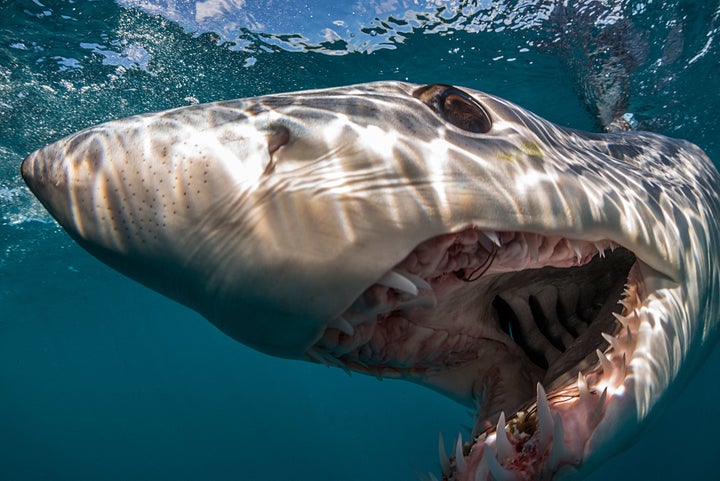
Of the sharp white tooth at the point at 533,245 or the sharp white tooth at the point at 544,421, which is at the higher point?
the sharp white tooth at the point at 533,245

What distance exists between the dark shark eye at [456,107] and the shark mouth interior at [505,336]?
48 cm

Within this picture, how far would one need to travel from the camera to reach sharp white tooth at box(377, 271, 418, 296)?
1.24 meters

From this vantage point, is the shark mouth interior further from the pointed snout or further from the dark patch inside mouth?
the pointed snout

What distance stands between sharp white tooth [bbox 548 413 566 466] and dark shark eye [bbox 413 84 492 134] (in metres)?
1.08

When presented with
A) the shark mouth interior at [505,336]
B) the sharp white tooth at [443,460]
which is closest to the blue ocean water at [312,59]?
the sharp white tooth at [443,460]

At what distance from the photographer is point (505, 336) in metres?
2.55

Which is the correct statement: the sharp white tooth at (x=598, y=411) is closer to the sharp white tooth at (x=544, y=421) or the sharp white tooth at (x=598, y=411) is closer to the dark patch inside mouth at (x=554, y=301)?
the sharp white tooth at (x=544, y=421)

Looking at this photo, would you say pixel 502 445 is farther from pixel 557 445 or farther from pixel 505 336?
pixel 505 336

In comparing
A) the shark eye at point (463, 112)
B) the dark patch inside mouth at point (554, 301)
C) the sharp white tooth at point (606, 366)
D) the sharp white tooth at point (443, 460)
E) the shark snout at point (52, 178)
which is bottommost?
the sharp white tooth at point (443, 460)

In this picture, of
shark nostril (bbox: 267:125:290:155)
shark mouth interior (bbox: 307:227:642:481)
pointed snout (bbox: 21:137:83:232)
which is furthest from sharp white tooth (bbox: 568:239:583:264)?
pointed snout (bbox: 21:137:83:232)

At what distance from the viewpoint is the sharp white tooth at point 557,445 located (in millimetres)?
1311

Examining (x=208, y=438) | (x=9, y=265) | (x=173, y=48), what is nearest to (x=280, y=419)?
(x=208, y=438)

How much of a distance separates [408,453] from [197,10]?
140 ft

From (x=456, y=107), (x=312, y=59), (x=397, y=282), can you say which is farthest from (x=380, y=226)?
(x=312, y=59)
